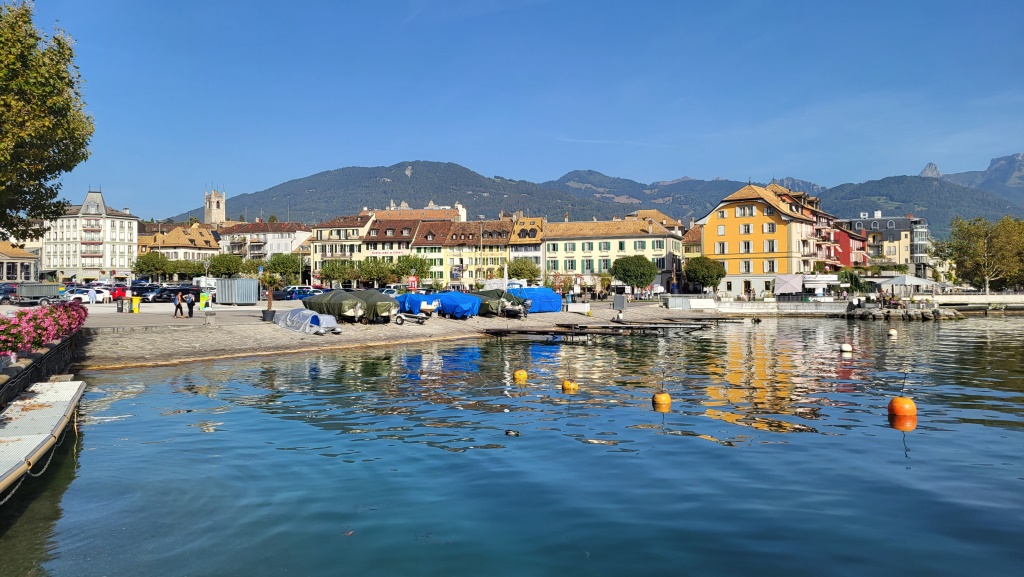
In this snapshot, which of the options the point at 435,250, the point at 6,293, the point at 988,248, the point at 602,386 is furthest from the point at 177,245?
the point at 602,386

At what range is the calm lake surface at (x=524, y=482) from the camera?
449 inches

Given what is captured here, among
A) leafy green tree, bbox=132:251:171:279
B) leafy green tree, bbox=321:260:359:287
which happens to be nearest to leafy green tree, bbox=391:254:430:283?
leafy green tree, bbox=321:260:359:287

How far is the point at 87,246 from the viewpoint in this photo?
151625 mm

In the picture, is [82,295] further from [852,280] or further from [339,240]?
[852,280]

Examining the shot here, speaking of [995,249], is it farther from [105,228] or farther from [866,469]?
[105,228]

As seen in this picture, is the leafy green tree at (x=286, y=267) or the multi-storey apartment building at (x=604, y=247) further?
the leafy green tree at (x=286, y=267)

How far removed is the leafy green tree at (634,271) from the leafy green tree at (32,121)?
9091 cm

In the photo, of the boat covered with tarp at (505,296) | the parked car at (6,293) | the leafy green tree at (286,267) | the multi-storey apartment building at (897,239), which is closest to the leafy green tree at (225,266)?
the leafy green tree at (286,267)

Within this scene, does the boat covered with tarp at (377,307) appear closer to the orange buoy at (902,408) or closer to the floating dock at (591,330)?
the floating dock at (591,330)

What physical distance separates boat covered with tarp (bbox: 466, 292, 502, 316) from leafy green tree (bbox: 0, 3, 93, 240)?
132 feet

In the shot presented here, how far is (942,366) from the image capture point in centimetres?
3819

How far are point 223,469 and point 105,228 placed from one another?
513 feet

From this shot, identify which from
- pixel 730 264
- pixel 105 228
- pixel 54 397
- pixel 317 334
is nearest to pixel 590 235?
pixel 730 264

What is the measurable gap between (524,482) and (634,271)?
10279 centimetres
